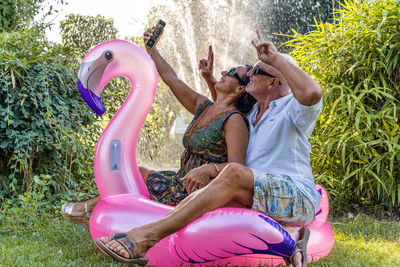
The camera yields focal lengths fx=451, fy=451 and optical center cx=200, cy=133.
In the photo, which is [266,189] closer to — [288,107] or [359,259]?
[288,107]

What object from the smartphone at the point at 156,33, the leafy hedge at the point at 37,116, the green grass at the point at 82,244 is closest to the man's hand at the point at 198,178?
the green grass at the point at 82,244

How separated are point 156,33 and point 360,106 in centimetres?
199

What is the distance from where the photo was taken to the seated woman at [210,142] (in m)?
2.62

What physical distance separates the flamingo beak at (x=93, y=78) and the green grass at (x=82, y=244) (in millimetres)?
858

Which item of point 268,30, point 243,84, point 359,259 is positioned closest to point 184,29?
point 268,30

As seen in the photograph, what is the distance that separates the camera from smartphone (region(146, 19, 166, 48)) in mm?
3055

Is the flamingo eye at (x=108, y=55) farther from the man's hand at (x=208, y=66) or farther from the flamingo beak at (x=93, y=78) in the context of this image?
the man's hand at (x=208, y=66)

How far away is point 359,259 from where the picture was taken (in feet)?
8.60

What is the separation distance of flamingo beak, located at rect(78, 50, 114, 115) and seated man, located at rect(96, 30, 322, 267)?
2.44 ft

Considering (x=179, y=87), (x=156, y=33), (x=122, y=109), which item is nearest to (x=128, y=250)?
(x=122, y=109)

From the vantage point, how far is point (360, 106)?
3988mm

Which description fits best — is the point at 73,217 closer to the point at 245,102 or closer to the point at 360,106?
the point at 245,102

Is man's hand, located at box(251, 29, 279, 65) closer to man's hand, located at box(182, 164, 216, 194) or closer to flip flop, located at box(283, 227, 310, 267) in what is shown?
man's hand, located at box(182, 164, 216, 194)

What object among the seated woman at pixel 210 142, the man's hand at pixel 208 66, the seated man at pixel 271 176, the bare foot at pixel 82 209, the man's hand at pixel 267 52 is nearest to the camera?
the seated man at pixel 271 176
